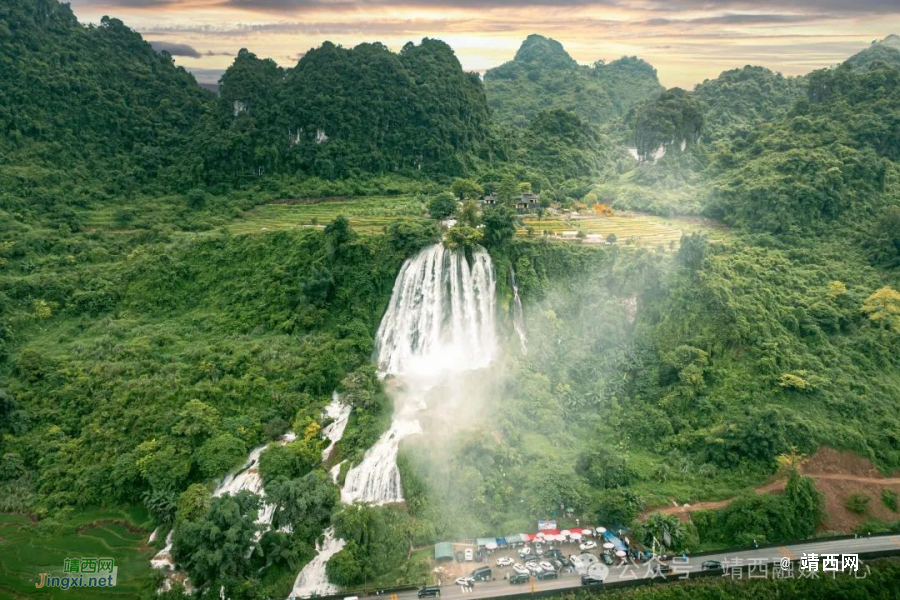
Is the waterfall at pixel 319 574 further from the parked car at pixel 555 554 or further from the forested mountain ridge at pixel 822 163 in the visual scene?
the forested mountain ridge at pixel 822 163

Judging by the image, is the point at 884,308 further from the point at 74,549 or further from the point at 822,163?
the point at 74,549

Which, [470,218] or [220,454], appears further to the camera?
[470,218]

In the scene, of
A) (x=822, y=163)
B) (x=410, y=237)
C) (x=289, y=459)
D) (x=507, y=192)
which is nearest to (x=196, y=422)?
(x=289, y=459)

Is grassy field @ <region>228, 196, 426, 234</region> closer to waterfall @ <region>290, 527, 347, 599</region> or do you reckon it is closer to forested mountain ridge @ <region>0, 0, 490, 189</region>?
forested mountain ridge @ <region>0, 0, 490, 189</region>

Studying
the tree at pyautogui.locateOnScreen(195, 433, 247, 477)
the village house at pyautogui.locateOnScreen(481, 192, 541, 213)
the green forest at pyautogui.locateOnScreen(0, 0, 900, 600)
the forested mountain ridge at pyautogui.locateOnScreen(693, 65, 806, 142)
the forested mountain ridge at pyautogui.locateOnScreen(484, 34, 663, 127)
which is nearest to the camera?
the green forest at pyautogui.locateOnScreen(0, 0, 900, 600)

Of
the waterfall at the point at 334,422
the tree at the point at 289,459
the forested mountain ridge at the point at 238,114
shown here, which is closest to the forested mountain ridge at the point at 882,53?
the forested mountain ridge at the point at 238,114

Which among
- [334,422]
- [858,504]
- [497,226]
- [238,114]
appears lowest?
[858,504]

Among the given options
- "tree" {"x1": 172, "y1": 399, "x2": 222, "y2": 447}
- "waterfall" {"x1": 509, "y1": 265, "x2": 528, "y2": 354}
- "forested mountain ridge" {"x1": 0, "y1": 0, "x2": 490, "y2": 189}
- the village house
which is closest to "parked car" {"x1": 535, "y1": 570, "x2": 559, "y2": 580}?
"waterfall" {"x1": 509, "y1": 265, "x2": 528, "y2": 354}
